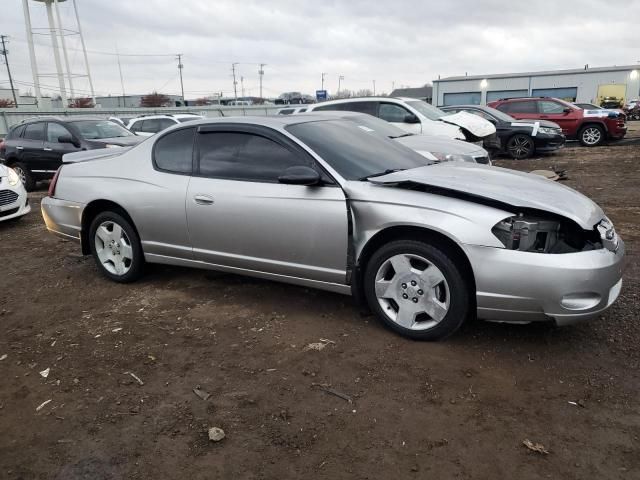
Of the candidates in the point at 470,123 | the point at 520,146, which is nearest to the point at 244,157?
the point at 470,123

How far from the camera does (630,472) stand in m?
2.19

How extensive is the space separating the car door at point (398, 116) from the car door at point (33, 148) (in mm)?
7336

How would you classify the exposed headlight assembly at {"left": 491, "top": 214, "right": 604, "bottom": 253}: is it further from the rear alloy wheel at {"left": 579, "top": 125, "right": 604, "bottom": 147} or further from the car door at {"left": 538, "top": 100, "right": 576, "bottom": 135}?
the rear alloy wheel at {"left": 579, "top": 125, "right": 604, "bottom": 147}

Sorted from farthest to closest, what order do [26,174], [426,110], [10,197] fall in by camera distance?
[26,174] → [426,110] → [10,197]

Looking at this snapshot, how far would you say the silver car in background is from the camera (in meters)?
3.05

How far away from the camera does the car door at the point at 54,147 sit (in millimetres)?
10492

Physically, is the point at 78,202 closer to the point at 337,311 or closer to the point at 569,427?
the point at 337,311

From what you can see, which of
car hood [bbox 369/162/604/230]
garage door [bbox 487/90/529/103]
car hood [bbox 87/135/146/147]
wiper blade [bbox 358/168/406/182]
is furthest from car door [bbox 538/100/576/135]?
garage door [bbox 487/90/529/103]

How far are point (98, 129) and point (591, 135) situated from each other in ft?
47.3

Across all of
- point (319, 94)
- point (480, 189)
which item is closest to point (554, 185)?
point (480, 189)

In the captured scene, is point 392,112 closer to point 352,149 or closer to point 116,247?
point 352,149

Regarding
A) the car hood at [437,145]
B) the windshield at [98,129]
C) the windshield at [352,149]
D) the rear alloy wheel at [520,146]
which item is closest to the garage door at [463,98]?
the rear alloy wheel at [520,146]

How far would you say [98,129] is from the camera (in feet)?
35.6

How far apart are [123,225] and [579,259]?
3761 millimetres
